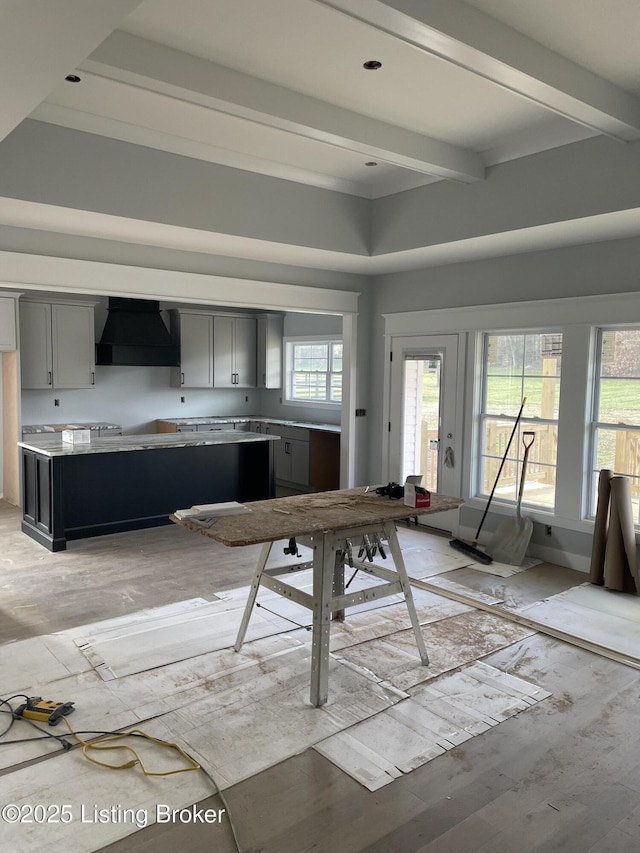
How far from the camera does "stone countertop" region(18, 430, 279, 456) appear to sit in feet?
18.3

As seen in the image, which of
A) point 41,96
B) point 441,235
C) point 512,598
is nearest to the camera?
point 41,96

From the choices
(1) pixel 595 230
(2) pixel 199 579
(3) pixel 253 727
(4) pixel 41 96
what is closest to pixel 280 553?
(2) pixel 199 579

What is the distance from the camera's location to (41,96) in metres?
2.54

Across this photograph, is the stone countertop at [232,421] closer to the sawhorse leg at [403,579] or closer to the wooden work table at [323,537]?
the wooden work table at [323,537]

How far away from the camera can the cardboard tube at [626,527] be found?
4.61 metres

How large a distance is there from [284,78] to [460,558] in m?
3.77

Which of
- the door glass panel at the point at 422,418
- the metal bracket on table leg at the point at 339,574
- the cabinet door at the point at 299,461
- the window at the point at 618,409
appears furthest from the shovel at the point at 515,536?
the cabinet door at the point at 299,461

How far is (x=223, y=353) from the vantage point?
30.2 ft

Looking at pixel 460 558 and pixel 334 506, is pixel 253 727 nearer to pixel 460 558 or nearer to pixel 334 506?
pixel 334 506

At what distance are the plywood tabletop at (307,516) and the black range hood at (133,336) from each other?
5155 millimetres

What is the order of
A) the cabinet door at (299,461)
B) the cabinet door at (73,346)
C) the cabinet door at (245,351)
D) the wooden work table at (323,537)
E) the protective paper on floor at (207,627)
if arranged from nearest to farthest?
the wooden work table at (323,537) < the protective paper on floor at (207,627) < the cabinet door at (73,346) < the cabinet door at (299,461) < the cabinet door at (245,351)

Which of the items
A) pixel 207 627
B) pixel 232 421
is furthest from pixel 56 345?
pixel 207 627

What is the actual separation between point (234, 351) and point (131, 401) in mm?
1608

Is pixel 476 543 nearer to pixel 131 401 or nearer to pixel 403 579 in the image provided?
pixel 403 579
